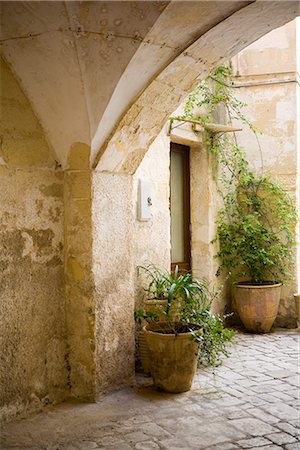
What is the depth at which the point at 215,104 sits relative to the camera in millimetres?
5539

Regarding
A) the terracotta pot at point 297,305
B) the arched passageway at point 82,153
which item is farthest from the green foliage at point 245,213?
the arched passageway at point 82,153

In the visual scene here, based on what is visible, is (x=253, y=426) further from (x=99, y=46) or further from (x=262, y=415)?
(x=99, y=46)

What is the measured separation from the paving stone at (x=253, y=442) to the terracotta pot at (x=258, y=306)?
2.78 meters

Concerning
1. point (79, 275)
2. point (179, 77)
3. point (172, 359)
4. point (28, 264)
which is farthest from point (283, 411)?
point (179, 77)

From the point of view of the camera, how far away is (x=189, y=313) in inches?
151

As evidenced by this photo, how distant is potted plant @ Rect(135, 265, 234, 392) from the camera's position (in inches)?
137

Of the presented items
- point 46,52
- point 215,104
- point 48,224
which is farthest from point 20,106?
point 215,104

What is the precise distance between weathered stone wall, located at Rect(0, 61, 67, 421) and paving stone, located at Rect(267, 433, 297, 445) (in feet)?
4.64

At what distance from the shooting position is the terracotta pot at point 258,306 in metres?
5.48

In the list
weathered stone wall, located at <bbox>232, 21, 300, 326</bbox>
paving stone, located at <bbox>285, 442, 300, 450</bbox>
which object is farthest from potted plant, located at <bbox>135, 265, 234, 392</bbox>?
weathered stone wall, located at <bbox>232, 21, 300, 326</bbox>

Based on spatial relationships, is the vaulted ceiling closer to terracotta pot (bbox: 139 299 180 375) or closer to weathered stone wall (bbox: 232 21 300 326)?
terracotta pot (bbox: 139 299 180 375)

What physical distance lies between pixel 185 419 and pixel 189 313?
0.94 meters

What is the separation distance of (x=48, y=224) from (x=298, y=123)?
12.2ft

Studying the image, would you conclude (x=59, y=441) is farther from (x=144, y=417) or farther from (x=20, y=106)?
(x=20, y=106)
